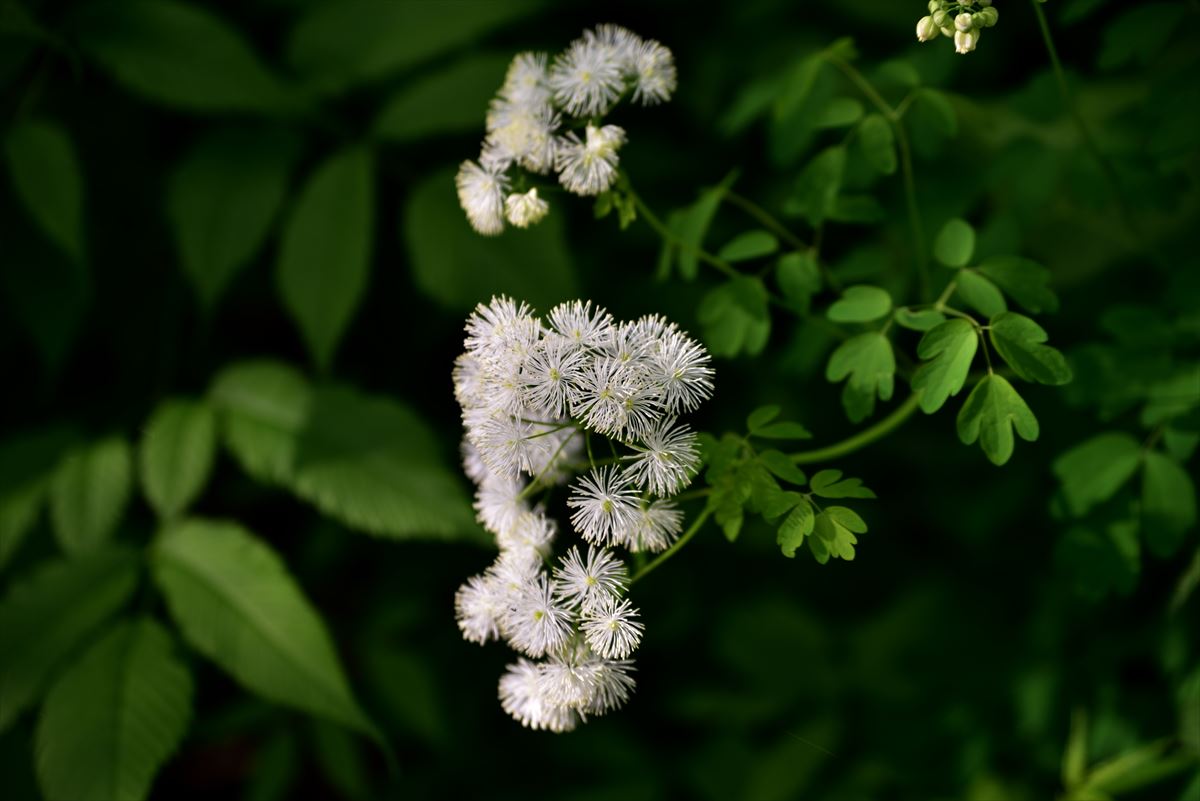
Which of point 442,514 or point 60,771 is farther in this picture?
point 442,514

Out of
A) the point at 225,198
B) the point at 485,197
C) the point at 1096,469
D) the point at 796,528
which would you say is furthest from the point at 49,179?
the point at 1096,469

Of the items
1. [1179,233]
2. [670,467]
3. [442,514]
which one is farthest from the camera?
[1179,233]

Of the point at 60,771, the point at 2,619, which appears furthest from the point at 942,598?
the point at 2,619

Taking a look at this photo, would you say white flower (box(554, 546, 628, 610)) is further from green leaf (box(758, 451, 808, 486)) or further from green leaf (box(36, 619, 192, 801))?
green leaf (box(36, 619, 192, 801))

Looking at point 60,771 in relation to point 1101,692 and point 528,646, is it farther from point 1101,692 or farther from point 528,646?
point 1101,692

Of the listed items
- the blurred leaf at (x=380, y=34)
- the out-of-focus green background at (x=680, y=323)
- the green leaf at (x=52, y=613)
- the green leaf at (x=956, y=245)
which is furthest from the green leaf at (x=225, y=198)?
the green leaf at (x=956, y=245)

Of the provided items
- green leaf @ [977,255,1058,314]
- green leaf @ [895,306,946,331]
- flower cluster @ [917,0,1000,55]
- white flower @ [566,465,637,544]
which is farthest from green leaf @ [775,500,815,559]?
flower cluster @ [917,0,1000,55]
